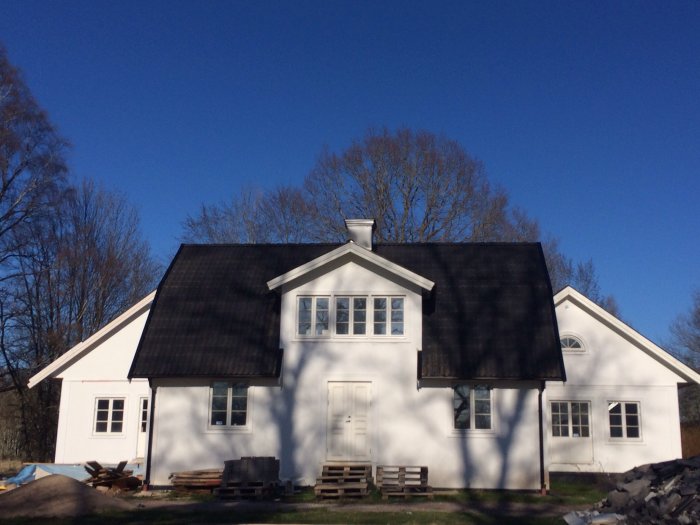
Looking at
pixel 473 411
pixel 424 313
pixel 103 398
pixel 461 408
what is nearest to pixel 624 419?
pixel 473 411

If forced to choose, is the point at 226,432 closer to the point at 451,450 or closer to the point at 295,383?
the point at 295,383

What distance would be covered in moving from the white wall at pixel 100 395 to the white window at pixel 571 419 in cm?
1349

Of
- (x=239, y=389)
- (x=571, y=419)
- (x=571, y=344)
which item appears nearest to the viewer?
(x=239, y=389)

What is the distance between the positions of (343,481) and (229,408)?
3761 mm

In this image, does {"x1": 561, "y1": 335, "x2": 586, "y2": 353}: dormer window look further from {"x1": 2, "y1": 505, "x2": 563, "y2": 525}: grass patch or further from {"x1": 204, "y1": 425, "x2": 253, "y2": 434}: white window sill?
{"x1": 204, "y1": 425, "x2": 253, "y2": 434}: white window sill

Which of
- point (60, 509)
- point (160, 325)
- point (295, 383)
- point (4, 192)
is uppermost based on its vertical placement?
point (4, 192)

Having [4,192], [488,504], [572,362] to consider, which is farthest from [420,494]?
[4,192]

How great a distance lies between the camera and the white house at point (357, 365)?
62.5ft

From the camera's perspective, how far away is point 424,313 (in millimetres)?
20469

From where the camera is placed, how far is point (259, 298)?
21.2 meters

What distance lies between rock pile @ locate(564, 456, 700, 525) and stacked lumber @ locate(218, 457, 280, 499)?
7167 millimetres

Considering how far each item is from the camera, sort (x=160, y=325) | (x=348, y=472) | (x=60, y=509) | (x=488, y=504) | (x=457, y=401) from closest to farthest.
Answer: (x=60, y=509) → (x=488, y=504) → (x=348, y=472) → (x=457, y=401) → (x=160, y=325)

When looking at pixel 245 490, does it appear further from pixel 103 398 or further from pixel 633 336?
pixel 633 336

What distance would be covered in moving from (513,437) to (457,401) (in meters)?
1.66
